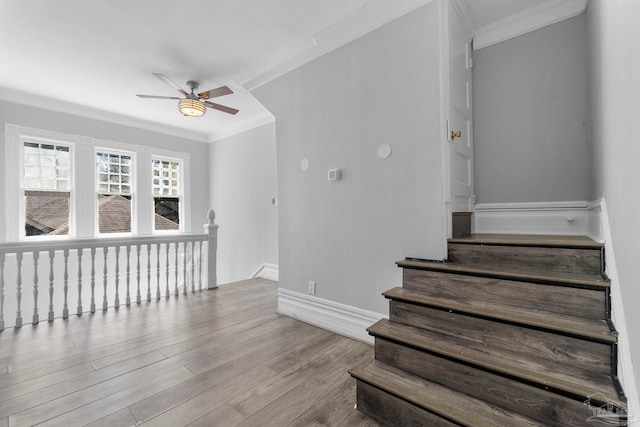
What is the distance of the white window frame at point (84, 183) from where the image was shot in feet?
13.3

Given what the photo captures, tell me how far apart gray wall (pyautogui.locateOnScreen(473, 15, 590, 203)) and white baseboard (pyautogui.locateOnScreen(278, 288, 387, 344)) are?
1.66 m

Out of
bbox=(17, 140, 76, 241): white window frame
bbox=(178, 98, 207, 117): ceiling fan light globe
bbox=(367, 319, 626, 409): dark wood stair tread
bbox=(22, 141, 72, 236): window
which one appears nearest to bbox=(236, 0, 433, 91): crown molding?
bbox=(178, 98, 207, 117): ceiling fan light globe

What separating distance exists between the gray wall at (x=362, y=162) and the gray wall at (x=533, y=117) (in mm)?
963

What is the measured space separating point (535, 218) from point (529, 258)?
95cm

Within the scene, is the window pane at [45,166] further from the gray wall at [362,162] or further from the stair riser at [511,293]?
the stair riser at [511,293]

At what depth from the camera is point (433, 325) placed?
170 centimetres

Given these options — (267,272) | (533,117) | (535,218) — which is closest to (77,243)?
(267,272)

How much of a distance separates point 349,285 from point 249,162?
3.57 metres

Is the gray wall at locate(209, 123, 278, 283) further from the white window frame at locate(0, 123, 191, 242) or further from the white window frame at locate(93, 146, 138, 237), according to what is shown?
the white window frame at locate(93, 146, 138, 237)

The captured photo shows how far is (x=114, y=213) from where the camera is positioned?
511 centimetres

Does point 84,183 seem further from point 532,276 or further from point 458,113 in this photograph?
point 532,276

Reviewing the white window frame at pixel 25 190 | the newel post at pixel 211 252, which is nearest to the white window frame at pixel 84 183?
the white window frame at pixel 25 190

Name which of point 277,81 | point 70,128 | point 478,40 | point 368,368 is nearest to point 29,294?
point 70,128

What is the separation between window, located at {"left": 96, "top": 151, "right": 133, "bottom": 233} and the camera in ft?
16.3
